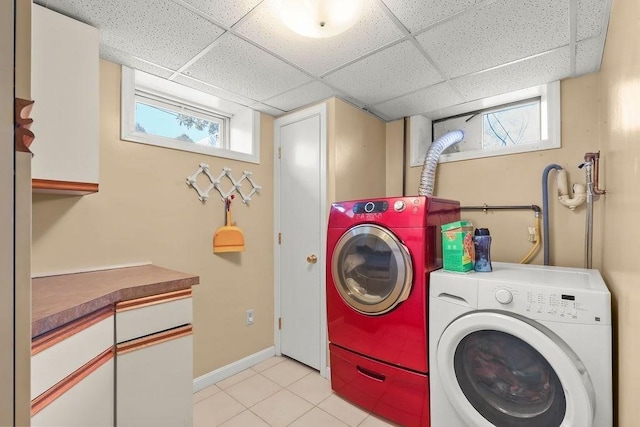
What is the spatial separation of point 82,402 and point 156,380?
0.30m

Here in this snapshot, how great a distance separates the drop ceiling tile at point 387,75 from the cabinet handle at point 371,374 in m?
1.88

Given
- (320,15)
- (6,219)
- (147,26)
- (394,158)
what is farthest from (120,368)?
(394,158)

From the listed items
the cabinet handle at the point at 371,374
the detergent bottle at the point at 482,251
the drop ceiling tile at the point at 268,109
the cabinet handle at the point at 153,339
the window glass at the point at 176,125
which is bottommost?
the cabinet handle at the point at 371,374

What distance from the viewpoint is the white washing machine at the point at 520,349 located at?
111cm

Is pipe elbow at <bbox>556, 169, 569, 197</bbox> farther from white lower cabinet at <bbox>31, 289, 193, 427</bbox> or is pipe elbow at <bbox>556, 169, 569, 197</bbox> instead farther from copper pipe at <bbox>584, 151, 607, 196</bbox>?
white lower cabinet at <bbox>31, 289, 193, 427</bbox>

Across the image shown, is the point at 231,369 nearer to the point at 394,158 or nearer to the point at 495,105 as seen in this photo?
the point at 394,158

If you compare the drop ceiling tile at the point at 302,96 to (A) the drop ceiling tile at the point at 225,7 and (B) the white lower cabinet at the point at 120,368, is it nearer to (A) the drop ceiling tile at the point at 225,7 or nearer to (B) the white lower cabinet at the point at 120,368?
(A) the drop ceiling tile at the point at 225,7

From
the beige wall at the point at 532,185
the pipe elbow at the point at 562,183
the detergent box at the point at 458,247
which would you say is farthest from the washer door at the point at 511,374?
the pipe elbow at the point at 562,183

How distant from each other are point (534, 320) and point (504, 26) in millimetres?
1378

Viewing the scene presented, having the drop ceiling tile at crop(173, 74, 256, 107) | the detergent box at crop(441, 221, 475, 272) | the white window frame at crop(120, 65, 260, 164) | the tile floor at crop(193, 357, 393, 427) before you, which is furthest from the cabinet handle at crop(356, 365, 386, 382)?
the drop ceiling tile at crop(173, 74, 256, 107)

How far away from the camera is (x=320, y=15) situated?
1.22 metres

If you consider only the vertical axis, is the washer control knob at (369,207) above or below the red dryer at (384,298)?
above

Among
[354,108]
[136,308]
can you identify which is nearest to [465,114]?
[354,108]

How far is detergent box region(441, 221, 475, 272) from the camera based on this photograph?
1.53m
